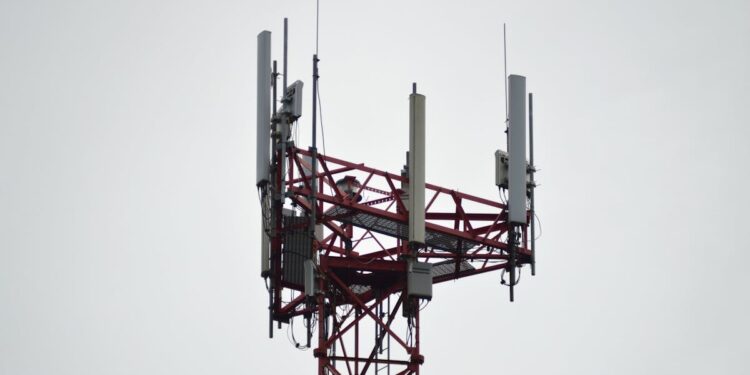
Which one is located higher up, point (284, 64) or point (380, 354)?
point (284, 64)

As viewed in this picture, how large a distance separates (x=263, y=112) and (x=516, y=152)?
8.91m

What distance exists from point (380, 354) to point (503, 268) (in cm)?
512

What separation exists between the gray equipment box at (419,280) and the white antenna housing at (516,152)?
131 inches

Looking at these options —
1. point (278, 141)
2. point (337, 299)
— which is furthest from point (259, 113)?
point (337, 299)

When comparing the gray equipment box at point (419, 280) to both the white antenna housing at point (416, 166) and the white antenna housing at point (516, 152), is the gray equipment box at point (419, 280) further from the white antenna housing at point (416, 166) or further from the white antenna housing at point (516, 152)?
the white antenna housing at point (516, 152)

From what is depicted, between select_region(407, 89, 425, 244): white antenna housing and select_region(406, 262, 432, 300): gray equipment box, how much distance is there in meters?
1.72

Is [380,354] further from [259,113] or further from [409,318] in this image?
[259,113]

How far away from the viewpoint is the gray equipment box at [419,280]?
88.4m

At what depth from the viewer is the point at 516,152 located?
8975 cm

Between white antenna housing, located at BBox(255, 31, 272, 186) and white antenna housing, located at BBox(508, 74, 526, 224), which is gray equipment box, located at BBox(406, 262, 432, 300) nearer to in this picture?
white antenna housing, located at BBox(508, 74, 526, 224)

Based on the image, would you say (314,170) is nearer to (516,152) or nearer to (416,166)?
(416,166)

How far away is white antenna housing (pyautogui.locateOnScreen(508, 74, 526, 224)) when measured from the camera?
8925 centimetres

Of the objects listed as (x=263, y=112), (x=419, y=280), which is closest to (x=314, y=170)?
(x=263, y=112)

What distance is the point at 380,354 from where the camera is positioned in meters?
89.2
